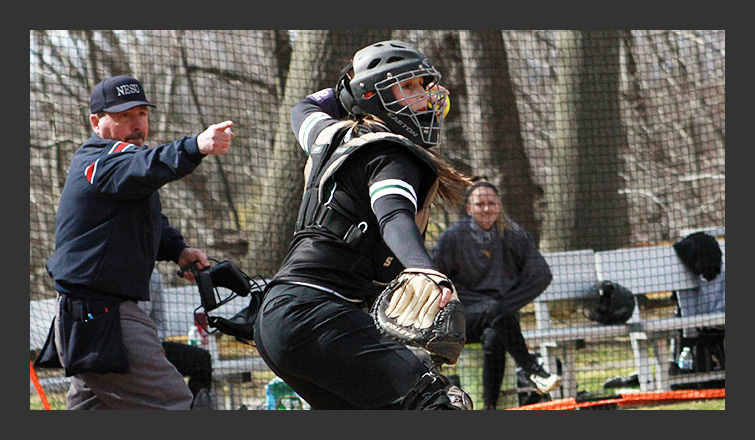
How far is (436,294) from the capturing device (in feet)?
10.8

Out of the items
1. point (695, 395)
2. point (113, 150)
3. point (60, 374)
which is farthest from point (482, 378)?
point (113, 150)

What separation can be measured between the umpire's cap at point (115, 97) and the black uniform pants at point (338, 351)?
187cm

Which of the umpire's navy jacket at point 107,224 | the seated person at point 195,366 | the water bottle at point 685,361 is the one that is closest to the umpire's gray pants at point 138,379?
the umpire's navy jacket at point 107,224

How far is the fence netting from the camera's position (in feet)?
27.5

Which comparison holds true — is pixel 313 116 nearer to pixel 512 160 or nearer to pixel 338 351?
pixel 338 351

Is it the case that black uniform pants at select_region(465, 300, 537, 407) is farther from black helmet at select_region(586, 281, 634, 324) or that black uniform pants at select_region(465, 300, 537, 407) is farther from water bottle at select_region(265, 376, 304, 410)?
water bottle at select_region(265, 376, 304, 410)

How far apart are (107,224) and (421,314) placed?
2.11 metres

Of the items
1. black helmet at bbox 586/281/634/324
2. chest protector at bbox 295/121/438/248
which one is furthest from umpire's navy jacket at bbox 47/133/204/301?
black helmet at bbox 586/281/634/324

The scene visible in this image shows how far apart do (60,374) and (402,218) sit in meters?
5.63

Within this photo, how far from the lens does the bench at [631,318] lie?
8266 mm

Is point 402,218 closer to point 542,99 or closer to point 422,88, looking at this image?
point 422,88

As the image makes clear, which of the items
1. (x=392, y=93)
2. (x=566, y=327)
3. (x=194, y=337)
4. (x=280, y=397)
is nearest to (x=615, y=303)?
(x=566, y=327)

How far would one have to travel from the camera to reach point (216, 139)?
4.45m

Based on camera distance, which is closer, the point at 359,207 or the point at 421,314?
the point at 421,314
